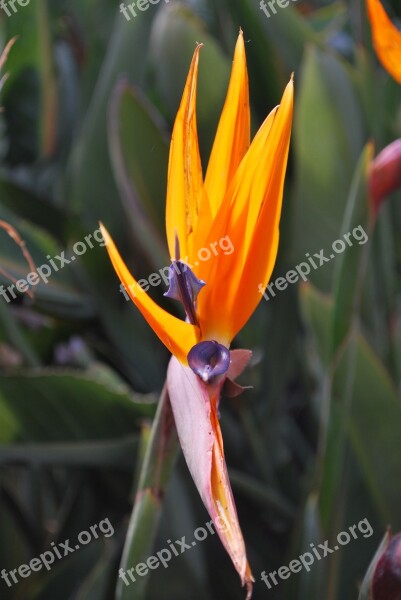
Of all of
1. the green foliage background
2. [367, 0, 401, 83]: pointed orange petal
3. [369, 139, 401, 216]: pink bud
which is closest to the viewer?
[367, 0, 401, 83]: pointed orange petal

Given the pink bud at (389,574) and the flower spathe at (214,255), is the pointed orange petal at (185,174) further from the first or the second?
the pink bud at (389,574)

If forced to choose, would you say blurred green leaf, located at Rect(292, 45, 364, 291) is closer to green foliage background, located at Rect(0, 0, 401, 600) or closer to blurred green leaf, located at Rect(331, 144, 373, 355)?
green foliage background, located at Rect(0, 0, 401, 600)

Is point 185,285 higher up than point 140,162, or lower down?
lower down

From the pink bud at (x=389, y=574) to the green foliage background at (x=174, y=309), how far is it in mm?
206

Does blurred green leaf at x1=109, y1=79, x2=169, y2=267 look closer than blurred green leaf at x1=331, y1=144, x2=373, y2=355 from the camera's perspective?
No

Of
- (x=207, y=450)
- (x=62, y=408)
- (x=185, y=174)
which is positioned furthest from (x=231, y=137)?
(x=62, y=408)

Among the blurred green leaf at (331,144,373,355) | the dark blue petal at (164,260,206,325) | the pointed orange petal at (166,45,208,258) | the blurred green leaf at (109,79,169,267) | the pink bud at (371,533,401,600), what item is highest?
the blurred green leaf at (109,79,169,267)

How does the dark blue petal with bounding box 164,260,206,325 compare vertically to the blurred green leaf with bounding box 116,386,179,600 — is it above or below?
above

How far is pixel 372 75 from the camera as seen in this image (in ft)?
3.14

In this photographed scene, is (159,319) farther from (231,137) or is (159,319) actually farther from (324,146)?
(324,146)

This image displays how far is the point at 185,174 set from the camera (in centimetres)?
41

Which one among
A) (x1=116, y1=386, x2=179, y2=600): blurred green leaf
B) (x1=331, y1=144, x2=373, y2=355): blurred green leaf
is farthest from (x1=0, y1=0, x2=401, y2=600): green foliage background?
(x1=116, y1=386, x2=179, y2=600): blurred green leaf

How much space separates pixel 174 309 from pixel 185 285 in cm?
56

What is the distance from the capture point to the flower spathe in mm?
388
